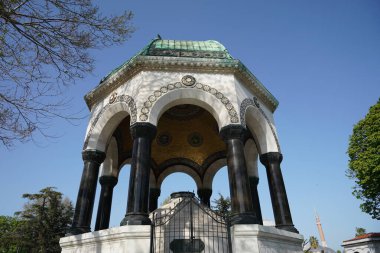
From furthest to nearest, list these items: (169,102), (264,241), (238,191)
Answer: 1. (169,102)
2. (238,191)
3. (264,241)

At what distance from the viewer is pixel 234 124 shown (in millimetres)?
8680

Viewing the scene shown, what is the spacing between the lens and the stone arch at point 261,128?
34.3ft

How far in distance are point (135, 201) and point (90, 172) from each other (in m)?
3.01

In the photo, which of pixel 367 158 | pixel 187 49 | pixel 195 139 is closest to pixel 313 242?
pixel 367 158

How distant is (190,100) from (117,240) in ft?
16.3

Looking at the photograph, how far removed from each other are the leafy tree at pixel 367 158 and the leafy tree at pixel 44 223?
83.7 feet

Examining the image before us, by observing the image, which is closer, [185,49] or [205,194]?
[185,49]

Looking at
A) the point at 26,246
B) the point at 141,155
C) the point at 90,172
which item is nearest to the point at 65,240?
the point at 90,172

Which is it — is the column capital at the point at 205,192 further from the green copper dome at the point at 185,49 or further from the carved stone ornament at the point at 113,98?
the green copper dome at the point at 185,49

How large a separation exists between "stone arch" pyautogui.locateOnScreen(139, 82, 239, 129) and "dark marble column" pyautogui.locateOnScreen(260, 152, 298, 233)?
2666 millimetres

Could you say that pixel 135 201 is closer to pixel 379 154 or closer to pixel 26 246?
pixel 379 154

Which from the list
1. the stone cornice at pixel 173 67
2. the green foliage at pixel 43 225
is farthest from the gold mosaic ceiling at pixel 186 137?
the green foliage at pixel 43 225

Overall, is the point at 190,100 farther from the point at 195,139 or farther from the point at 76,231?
the point at 195,139

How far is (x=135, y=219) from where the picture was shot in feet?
23.0
